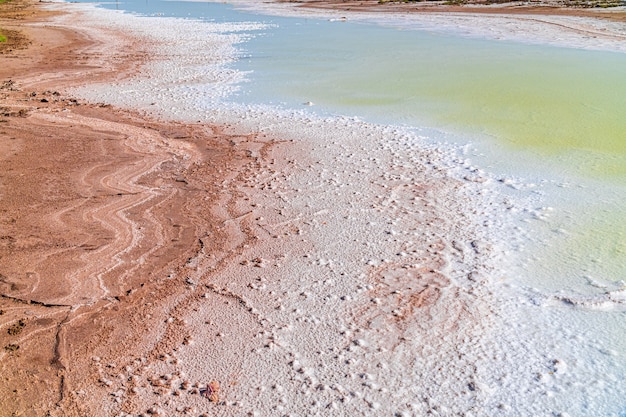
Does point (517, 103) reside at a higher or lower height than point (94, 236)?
higher

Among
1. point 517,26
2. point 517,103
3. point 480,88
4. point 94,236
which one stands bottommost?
point 94,236

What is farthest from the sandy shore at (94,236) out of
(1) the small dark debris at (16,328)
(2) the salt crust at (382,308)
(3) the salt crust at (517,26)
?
(3) the salt crust at (517,26)

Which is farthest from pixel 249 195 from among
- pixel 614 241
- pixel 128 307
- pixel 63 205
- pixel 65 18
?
pixel 65 18

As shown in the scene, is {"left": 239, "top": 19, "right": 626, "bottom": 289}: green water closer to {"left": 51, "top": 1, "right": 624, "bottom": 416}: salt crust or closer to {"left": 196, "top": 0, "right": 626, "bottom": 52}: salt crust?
{"left": 51, "top": 1, "right": 624, "bottom": 416}: salt crust

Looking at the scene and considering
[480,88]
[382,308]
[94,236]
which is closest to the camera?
[382,308]

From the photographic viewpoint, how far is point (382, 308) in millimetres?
4953

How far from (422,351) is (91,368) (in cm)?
238

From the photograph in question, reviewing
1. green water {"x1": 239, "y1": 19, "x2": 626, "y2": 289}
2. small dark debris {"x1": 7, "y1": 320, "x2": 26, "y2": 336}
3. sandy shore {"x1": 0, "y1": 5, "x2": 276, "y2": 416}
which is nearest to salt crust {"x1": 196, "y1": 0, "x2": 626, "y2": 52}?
green water {"x1": 239, "y1": 19, "x2": 626, "y2": 289}

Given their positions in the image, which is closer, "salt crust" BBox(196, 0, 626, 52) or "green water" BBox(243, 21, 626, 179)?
"green water" BBox(243, 21, 626, 179)

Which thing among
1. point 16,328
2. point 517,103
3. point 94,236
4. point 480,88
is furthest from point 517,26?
point 16,328

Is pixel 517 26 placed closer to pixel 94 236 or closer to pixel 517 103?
pixel 517 103

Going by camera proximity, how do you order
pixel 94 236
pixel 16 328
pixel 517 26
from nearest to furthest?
1. pixel 16 328
2. pixel 94 236
3. pixel 517 26

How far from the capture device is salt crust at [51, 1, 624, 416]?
13.3 ft

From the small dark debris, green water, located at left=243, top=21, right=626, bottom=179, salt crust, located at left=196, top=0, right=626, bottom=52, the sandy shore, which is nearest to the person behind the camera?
the sandy shore
